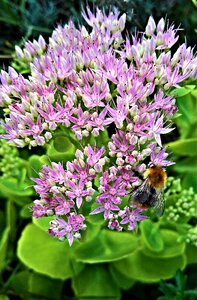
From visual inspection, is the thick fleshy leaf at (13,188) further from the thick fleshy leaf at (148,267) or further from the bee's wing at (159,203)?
the bee's wing at (159,203)

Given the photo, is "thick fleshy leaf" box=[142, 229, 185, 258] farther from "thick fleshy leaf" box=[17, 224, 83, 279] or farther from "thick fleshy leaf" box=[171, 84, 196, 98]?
"thick fleshy leaf" box=[171, 84, 196, 98]

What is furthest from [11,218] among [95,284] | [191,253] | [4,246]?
[191,253]

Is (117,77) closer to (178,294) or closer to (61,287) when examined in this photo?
(178,294)

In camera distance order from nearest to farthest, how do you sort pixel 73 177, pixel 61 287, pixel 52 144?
pixel 73 177 < pixel 52 144 < pixel 61 287

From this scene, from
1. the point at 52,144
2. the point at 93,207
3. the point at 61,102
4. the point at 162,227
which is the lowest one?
the point at 162,227

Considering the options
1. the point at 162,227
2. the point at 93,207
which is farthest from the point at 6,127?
the point at 162,227

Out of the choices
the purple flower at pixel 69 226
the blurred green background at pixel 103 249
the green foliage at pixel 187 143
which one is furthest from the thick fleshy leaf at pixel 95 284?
the purple flower at pixel 69 226

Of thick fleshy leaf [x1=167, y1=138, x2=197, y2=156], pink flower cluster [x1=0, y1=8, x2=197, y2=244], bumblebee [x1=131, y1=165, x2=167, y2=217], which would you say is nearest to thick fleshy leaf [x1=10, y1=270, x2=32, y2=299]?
pink flower cluster [x1=0, y1=8, x2=197, y2=244]

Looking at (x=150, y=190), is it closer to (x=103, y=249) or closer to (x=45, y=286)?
(x=103, y=249)
